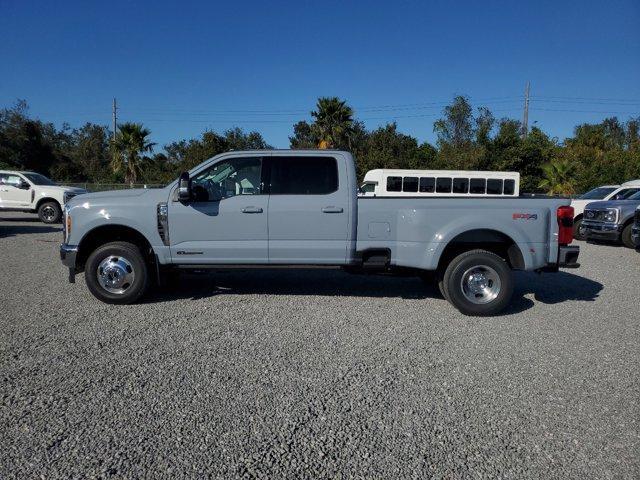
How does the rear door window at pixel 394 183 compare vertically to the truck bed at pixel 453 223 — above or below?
above

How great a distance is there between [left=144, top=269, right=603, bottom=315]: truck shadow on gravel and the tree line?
20847 mm

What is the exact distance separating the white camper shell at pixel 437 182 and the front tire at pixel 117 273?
15646 millimetres

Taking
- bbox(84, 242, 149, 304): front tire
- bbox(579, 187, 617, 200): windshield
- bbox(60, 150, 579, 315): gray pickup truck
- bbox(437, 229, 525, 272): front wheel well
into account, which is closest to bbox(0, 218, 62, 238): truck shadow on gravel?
bbox(84, 242, 149, 304): front tire

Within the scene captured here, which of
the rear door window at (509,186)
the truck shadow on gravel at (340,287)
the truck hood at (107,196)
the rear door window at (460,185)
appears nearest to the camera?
the truck hood at (107,196)

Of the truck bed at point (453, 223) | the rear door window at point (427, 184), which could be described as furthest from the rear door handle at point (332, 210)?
the rear door window at point (427, 184)

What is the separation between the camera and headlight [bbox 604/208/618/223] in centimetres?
1296

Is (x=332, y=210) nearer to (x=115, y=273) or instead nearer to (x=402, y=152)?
(x=115, y=273)

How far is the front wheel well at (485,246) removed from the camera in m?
5.96

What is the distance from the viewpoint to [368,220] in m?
5.96

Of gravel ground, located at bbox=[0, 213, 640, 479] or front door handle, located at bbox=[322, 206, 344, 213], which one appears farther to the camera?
front door handle, located at bbox=[322, 206, 344, 213]

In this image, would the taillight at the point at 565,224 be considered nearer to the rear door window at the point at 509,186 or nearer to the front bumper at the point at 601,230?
the front bumper at the point at 601,230

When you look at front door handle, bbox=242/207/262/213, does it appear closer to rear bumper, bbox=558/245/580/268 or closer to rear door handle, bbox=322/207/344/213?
rear door handle, bbox=322/207/344/213

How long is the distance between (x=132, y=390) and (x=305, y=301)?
3.06 meters

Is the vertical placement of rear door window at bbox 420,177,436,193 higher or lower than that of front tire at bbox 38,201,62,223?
higher
